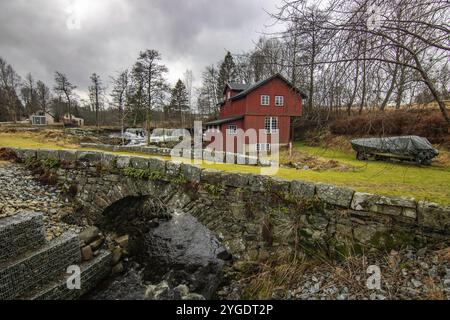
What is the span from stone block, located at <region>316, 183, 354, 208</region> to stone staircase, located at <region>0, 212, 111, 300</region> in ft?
19.3

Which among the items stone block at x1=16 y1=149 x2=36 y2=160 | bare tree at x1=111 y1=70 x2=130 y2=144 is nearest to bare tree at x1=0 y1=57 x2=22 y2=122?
bare tree at x1=111 y1=70 x2=130 y2=144

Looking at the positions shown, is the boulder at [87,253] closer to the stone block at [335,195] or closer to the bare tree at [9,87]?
the stone block at [335,195]

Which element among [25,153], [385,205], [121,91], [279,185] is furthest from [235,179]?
[121,91]

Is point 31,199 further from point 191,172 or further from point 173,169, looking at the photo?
point 191,172

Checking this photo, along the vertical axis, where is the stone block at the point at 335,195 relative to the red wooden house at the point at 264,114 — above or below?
below

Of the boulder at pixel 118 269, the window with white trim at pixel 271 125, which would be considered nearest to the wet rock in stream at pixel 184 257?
the boulder at pixel 118 269

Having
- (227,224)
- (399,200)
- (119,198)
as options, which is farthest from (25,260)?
(399,200)

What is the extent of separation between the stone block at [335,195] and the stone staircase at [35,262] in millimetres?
5871

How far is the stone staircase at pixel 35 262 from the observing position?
4.21 metres

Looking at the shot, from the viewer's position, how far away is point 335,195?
13.2ft

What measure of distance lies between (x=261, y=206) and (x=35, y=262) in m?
4.95

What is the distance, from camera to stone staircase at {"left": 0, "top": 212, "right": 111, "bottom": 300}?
421 cm

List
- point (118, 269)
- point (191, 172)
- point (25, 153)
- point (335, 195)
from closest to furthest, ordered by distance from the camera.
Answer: point (335, 195), point (191, 172), point (118, 269), point (25, 153)
